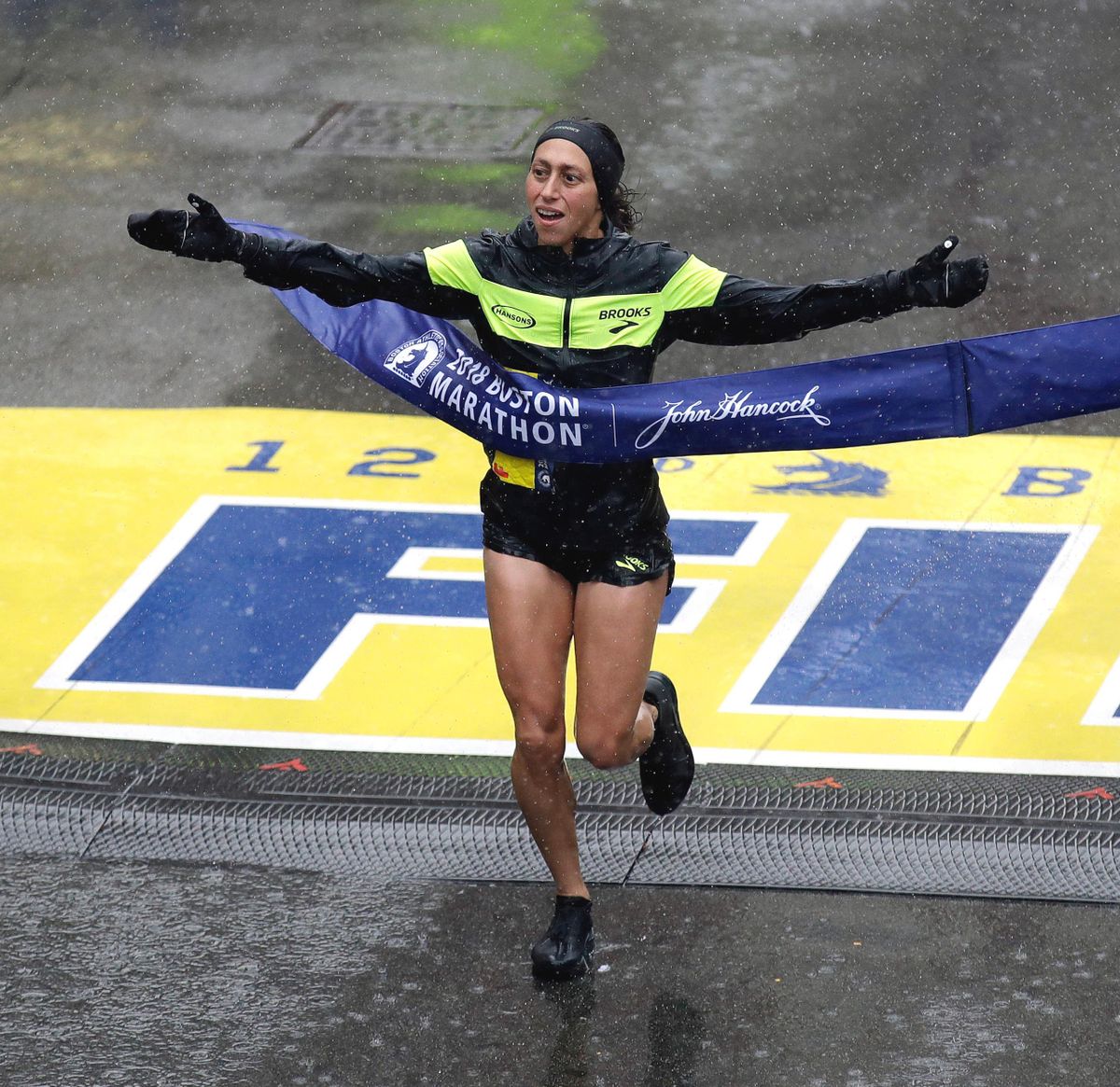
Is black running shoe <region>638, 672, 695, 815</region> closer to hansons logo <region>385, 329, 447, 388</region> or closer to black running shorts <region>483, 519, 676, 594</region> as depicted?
black running shorts <region>483, 519, 676, 594</region>

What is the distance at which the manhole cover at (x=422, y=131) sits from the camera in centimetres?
1115

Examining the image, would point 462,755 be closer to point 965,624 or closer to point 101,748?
point 101,748

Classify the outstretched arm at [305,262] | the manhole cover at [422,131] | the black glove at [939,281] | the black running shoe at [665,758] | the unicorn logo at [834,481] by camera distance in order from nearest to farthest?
the black glove at [939,281], the outstretched arm at [305,262], the black running shoe at [665,758], the unicorn logo at [834,481], the manhole cover at [422,131]

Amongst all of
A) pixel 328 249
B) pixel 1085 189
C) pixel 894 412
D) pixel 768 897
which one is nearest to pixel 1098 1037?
pixel 768 897

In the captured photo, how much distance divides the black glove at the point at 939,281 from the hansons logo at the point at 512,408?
87cm

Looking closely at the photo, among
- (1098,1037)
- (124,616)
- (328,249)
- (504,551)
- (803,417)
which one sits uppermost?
(328,249)

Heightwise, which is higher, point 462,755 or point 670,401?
point 670,401

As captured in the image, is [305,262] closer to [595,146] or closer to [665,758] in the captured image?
[595,146]

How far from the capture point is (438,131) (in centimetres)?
1141

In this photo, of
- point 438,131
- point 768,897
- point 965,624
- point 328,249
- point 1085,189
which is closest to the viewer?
point 328,249

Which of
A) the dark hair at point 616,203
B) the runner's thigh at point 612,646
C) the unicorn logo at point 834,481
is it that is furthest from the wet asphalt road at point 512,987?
the unicorn logo at point 834,481

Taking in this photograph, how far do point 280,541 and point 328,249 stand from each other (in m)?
2.97

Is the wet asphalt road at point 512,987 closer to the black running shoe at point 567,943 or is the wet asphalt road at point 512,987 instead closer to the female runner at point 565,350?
the black running shoe at point 567,943

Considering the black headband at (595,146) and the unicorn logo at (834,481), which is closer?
the black headband at (595,146)
